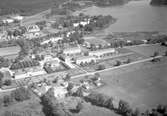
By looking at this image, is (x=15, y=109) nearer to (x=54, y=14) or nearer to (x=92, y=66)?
(x=92, y=66)

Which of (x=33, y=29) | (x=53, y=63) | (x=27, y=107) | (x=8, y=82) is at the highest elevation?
(x=33, y=29)

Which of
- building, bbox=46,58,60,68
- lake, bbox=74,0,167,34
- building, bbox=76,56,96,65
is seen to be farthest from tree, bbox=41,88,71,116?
lake, bbox=74,0,167,34

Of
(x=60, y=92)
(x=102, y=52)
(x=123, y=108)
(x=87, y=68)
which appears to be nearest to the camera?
(x=123, y=108)

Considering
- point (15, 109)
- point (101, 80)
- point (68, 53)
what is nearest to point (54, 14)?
point (68, 53)

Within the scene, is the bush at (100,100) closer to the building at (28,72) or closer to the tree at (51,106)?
the tree at (51,106)

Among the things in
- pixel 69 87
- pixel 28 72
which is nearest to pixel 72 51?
pixel 28 72

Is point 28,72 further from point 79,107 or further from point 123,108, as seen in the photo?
point 123,108
